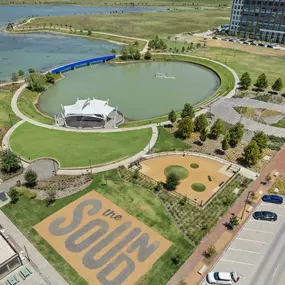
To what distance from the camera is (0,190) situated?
2243 inches

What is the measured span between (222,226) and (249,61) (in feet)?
361

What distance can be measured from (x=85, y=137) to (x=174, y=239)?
1517 inches

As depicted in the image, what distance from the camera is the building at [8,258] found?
4012cm

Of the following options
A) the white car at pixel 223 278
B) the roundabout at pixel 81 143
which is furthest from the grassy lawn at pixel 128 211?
the roundabout at pixel 81 143

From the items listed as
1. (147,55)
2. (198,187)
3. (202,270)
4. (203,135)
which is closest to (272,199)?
(198,187)

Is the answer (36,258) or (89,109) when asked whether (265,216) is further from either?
(89,109)

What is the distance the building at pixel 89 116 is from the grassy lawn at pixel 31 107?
15.6 ft

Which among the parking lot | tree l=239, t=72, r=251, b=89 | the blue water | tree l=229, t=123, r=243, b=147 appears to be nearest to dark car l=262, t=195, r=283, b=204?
the parking lot

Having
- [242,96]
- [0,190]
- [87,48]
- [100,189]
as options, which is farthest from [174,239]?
[87,48]

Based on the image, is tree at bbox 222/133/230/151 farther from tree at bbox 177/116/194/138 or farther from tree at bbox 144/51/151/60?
tree at bbox 144/51/151/60

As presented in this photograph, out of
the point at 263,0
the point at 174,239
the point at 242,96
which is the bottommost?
the point at 174,239

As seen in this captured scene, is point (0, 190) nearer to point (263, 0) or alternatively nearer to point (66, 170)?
point (66, 170)

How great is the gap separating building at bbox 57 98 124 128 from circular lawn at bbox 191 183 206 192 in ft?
107

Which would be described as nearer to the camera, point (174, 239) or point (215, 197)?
point (174, 239)
